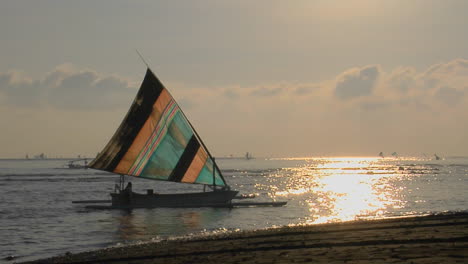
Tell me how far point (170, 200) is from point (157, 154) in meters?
3.84

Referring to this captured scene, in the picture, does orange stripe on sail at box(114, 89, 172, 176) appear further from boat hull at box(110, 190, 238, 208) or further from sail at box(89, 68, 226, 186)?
boat hull at box(110, 190, 238, 208)

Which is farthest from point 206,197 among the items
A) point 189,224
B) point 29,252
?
point 29,252

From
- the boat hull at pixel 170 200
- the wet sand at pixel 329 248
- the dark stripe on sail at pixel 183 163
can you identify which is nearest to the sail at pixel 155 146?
the dark stripe on sail at pixel 183 163

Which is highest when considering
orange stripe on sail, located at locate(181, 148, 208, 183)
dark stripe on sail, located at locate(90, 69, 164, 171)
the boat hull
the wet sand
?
dark stripe on sail, located at locate(90, 69, 164, 171)

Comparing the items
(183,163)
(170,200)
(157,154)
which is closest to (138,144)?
(157,154)

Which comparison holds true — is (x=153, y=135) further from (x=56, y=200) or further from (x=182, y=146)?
(x=56, y=200)

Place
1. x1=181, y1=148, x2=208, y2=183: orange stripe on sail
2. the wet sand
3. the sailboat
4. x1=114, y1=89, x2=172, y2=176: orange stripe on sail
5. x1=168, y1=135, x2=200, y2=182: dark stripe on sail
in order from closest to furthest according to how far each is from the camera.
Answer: the wet sand
the sailboat
x1=114, y1=89, x2=172, y2=176: orange stripe on sail
x1=168, y1=135, x2=200, y2=182: dark stripe on sail
x1=181, y1=148, x2=208, y2=183: orange stripe on sail

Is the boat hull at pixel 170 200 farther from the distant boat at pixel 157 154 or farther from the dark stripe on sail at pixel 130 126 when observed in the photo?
the dark stripe on sail at pixel 130 126

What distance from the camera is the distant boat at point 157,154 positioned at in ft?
159

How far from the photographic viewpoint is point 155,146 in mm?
49125

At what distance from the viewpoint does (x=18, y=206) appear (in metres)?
56.2

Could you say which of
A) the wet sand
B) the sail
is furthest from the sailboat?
the wet sand

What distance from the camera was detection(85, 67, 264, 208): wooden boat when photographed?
48.3 metres

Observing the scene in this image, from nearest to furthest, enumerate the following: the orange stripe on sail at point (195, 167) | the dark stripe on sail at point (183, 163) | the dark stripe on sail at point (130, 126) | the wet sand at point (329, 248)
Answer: the wet sand at point (329, 248), the dark stripe on sail at point (130, 126), the dark stripe on sail at point (183, 163), the orange stripe on sail at point (195, 167)
